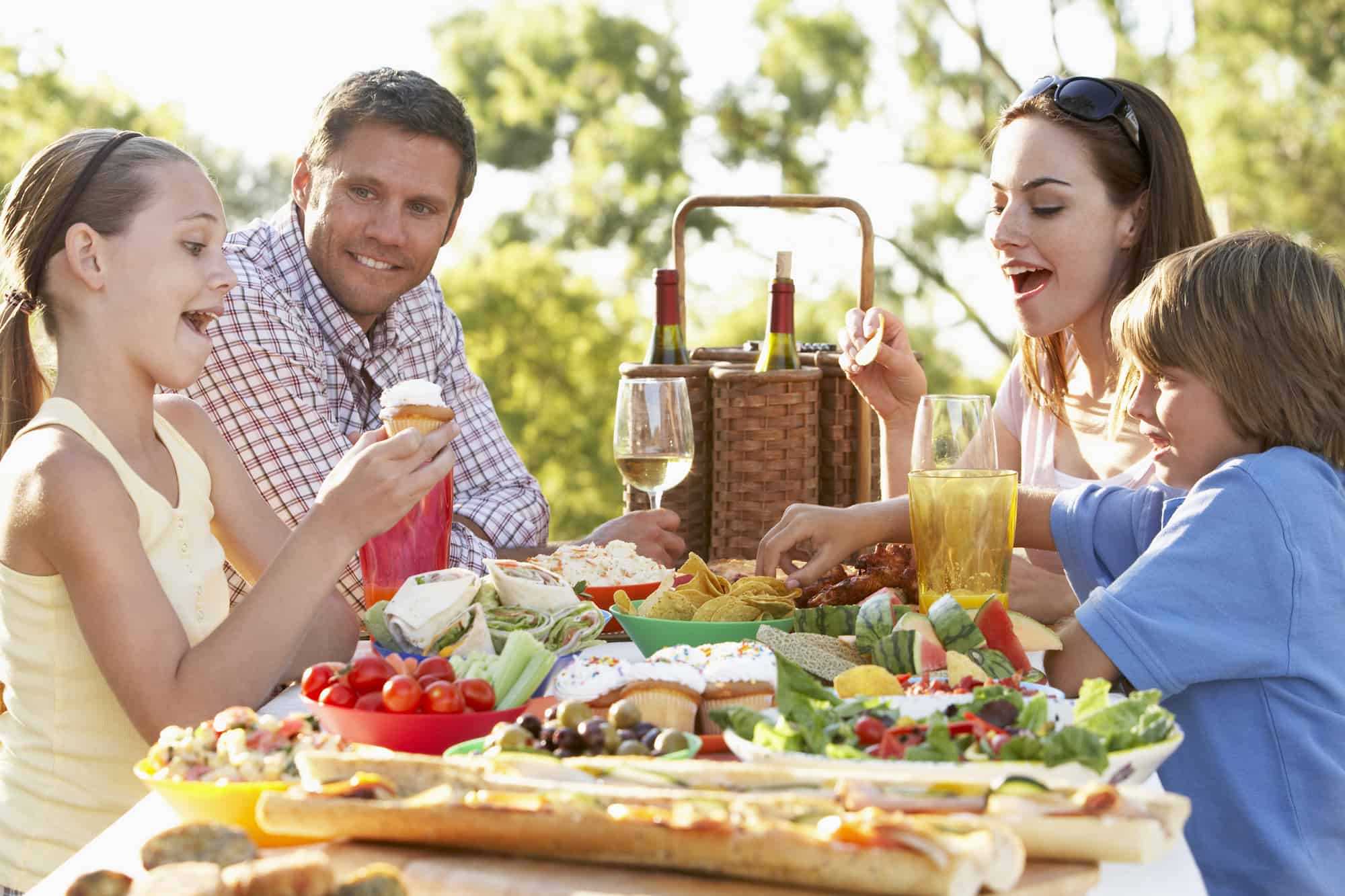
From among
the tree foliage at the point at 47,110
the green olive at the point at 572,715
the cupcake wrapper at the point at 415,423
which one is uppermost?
the tree foliage at the point at 47,110

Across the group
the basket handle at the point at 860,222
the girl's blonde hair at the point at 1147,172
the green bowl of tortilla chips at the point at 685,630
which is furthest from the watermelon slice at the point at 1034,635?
the basket handle at the point at 860,222

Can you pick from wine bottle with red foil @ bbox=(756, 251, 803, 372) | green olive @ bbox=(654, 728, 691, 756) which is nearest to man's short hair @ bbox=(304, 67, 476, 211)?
wine bottle with red foil @ bbox=(756, 251, 803, 372)

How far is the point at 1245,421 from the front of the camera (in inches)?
79.5

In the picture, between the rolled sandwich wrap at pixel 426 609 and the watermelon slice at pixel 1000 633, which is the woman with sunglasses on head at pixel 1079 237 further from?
the rolled sandwich wrap at pixel 426 609

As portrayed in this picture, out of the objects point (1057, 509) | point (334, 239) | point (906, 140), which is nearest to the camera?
point (1057, 509)

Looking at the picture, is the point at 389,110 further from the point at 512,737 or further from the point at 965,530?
the point at 512,737

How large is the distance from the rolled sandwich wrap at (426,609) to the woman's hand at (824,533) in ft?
2.05

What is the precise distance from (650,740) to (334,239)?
2312 mm

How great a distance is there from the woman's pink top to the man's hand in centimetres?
72

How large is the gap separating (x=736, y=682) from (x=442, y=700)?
1.10 feet

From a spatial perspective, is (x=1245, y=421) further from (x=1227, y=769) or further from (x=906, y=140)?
(x=906, y=140)

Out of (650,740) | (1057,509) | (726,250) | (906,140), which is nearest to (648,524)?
(1057,509)

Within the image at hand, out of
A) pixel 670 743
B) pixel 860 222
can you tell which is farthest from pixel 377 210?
pixel 670 743

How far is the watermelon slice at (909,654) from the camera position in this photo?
1749 millimetres
